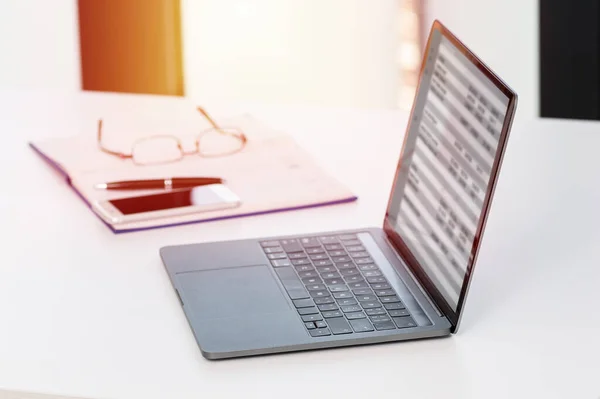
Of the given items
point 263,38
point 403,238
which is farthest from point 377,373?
point 263,38

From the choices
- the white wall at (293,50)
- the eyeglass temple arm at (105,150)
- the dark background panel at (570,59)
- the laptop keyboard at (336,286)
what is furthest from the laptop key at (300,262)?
the white wall at (293,50)

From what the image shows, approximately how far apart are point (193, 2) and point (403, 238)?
1.99 m

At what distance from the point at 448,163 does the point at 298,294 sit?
0.19m

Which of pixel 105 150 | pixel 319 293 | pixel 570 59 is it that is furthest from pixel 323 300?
pixel 570 59

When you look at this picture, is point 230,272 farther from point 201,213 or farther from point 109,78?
point 109,78

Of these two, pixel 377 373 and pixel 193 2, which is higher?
pixel 193 2

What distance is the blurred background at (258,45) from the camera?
265 cm

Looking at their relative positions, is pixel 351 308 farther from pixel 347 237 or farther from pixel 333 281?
pixel 347 237

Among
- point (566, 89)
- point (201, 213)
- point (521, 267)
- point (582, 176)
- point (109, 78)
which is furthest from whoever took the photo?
point (109, 78)

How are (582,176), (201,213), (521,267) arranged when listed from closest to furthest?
(521,267), (201,213), (582,176)

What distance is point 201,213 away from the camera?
1.17m

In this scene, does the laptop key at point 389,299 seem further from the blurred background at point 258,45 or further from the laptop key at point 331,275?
the blurred background at point 258,45

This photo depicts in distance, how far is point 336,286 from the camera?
97 centimetres

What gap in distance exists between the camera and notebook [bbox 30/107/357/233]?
1.19 metres
